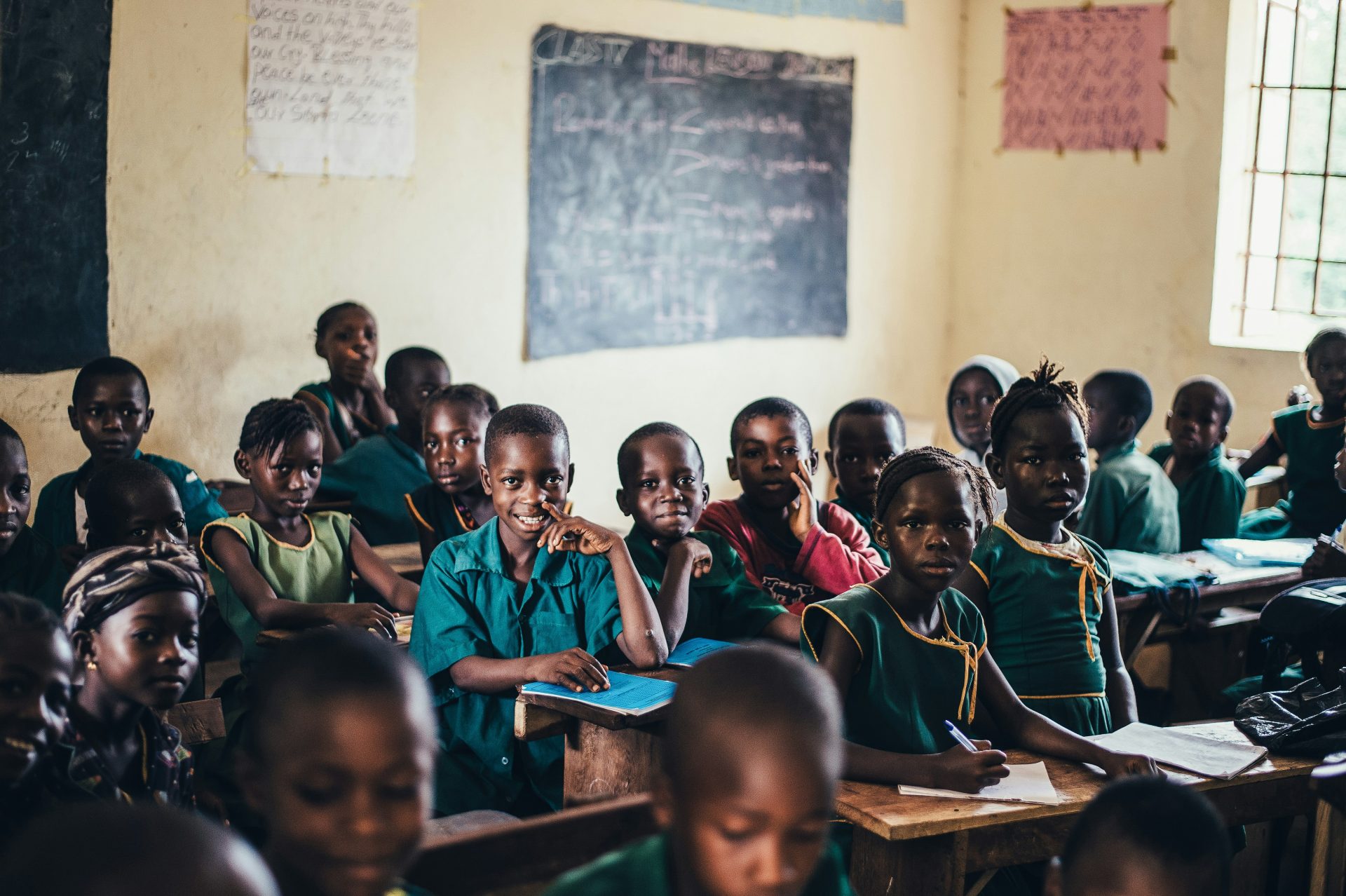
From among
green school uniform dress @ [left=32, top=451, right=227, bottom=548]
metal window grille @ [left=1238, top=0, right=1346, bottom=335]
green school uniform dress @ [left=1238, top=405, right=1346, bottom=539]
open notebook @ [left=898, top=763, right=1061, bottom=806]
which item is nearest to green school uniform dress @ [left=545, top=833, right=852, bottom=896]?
open notebook @ [left=898, top=763, right=1061, bottom=806]

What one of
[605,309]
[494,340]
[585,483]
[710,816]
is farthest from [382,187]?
[710,816]

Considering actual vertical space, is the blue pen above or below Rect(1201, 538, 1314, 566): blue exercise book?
below

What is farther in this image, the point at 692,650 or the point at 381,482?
the point at 381,482

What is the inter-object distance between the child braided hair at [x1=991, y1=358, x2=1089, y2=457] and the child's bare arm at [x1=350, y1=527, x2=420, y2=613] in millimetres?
1359

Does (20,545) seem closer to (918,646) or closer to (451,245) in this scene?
(918,646)

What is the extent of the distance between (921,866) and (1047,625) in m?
0.78

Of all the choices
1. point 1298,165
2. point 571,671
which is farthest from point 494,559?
point 1298,165

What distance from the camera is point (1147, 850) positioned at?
61.9 inches

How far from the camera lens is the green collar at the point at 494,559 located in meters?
2.66

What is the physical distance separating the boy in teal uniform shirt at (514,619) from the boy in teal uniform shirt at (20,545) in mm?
899

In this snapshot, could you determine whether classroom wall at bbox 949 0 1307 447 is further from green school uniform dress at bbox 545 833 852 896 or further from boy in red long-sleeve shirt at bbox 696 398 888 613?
green school uniform dress at bbox 545 833 852 896

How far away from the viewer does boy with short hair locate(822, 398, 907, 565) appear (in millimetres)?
3570

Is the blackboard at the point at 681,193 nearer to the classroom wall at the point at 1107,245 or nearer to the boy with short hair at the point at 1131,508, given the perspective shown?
the classroom wall at the point at 1107,245

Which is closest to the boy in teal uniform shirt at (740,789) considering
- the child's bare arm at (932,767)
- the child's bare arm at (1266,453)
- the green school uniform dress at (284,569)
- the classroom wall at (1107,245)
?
the child's bare arm at (932,767)
